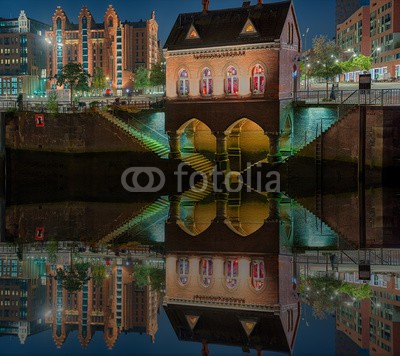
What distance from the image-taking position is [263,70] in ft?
168

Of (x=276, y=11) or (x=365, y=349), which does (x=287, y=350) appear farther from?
(x=276, y=11)

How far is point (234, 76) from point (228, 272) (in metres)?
36.5

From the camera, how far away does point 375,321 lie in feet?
40.2

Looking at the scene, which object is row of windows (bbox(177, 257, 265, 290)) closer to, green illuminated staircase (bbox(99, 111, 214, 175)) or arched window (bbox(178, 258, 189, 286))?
arched window (bbox(178, 258, 189, 286))

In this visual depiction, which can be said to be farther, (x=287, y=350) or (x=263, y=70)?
(x=263, y=70)

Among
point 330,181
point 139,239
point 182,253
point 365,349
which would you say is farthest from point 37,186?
point 365,349

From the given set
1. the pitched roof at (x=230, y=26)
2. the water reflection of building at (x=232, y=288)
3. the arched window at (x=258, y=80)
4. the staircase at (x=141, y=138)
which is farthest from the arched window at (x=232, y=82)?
the water reflection of building at (x=232, y=288)

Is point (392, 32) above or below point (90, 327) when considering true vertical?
above

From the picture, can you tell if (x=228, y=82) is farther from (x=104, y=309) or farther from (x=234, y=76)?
(x=104, y=309)

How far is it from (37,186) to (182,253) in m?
36.5

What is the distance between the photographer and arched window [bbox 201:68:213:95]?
5319 centimetres

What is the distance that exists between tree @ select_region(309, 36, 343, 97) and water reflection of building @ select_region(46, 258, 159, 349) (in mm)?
58654

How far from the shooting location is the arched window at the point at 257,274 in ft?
50.8

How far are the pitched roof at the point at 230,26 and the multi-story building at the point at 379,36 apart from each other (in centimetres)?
4842
